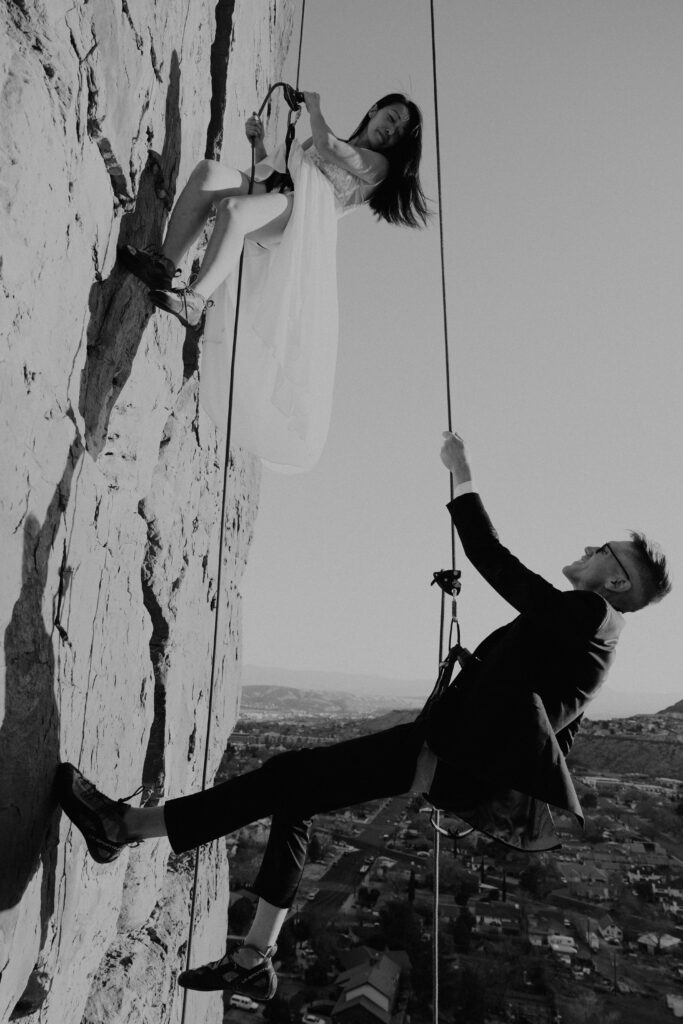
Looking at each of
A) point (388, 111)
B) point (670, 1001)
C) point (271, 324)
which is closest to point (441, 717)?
point (271, 324)

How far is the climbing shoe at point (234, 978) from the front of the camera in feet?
8.01

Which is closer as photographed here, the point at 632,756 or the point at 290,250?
the point at 290,250

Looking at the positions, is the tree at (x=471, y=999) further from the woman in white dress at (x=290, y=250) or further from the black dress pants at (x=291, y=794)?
the black dress pants at (x=291, y=794)

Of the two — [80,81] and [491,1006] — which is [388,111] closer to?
[80,81]

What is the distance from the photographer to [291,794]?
8.07ft

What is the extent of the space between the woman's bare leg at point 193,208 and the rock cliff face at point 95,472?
0.50 feet

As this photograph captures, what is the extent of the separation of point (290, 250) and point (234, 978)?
312 cm

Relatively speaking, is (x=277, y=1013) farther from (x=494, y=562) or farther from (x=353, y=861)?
(x=494, y=562)

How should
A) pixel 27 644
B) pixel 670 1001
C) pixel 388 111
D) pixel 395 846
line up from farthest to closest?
pixel 395 846 < pixel 670 1001 < pixel 388 111 < pixel 27 644

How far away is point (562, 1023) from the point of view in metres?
18.3

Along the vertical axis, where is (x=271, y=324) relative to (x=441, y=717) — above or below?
above

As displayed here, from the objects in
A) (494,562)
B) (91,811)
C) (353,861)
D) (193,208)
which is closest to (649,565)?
(494,562)

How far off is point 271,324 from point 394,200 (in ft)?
3.70

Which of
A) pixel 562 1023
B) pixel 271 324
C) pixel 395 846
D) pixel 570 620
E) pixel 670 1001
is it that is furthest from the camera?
pixel 395 846
